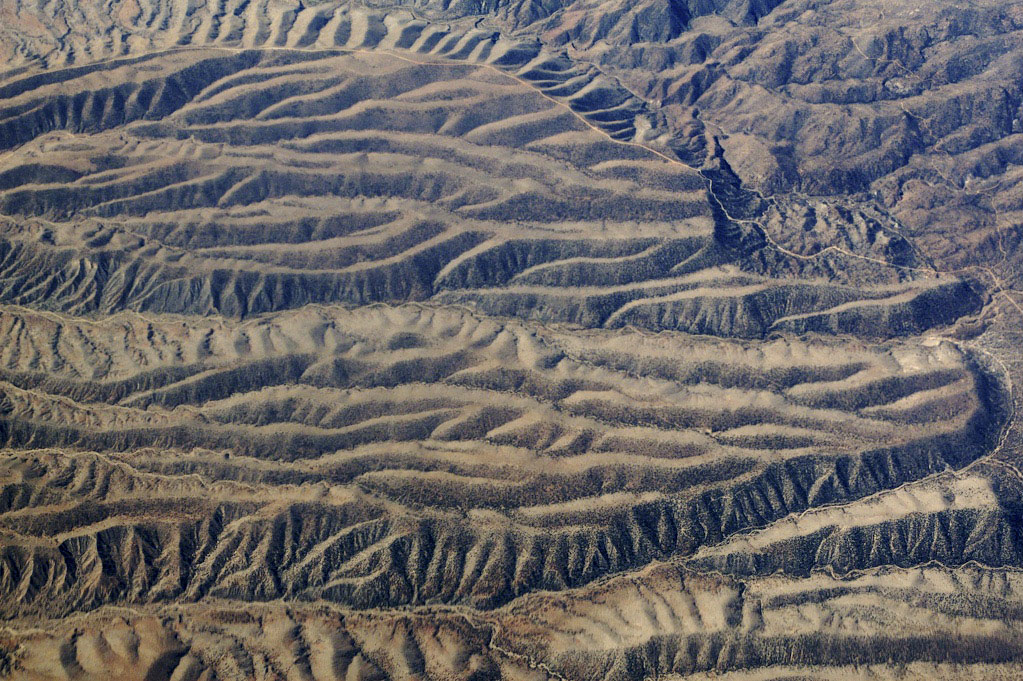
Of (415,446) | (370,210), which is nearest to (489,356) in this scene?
(415,446)

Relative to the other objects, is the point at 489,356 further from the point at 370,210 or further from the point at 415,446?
the point at 370,210

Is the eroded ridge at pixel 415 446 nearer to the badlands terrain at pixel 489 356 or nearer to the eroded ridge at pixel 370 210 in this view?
the badlands terrain at pixel 489 356

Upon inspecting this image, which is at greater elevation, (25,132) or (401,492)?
(25,132)

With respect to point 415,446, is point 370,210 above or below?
above

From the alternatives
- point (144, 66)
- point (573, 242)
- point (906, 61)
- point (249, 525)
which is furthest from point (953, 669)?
point (144, 66)

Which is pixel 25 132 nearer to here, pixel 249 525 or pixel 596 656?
pixel 249 525

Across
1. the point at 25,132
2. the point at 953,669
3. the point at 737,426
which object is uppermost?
the point at 25,132

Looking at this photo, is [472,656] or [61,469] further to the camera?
[61,469]

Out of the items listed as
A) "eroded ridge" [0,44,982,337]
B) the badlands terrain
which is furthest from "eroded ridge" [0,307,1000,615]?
"eroded ridge" [0,44,982,337]

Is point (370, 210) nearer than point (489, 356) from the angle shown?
No
